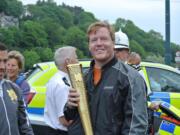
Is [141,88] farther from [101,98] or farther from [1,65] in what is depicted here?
[1,65]

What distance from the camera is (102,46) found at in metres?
2.13

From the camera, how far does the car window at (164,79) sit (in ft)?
19.6

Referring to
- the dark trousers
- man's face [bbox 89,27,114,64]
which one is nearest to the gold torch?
man's face [bbox 89,27,114,64]

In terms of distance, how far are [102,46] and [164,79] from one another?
4.21m

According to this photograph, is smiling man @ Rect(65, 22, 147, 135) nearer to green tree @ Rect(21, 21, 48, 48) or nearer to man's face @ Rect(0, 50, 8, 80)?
man's face @ Rect(0, 50, 8, 80)

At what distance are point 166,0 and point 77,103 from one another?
10773 mm

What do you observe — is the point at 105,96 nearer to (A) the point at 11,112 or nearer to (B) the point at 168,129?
(A) the point at 11,112

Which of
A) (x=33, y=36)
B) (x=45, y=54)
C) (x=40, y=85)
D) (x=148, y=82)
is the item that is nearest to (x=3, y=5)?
(x=33, y=36)

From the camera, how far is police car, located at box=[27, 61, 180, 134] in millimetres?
5160

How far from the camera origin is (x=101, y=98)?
2027 mm

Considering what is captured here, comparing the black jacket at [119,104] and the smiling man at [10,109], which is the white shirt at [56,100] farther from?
the black jacket at [119,104]

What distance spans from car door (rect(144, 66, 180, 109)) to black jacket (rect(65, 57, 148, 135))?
3.92m

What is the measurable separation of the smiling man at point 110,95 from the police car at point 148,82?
3.09m

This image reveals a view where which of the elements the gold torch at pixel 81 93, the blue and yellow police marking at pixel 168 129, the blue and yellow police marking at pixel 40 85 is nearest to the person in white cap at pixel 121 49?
the blue and yellow police marking at pixel 168 129
